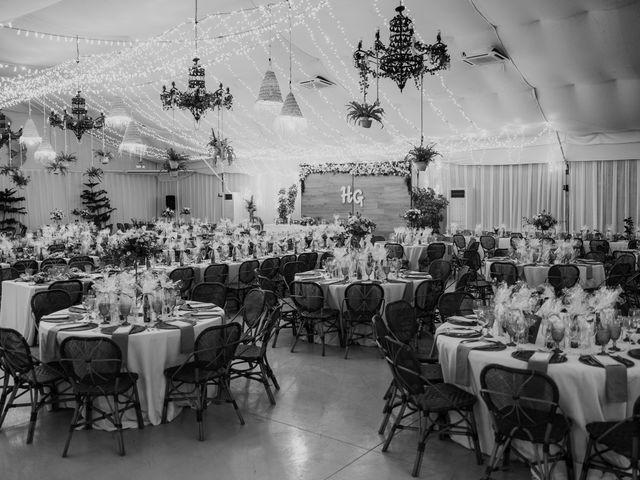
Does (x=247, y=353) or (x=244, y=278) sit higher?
(x=244, y=278)

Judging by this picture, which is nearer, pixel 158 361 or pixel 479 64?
pixel 158 361

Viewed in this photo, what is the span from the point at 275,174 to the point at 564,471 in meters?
18.9

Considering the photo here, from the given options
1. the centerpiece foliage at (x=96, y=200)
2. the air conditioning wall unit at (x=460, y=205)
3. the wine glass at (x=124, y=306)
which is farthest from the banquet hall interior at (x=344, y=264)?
the centerpiece foliage at (x=96, y=200)

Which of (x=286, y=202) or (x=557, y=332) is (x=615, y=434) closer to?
(x=557, y=332)

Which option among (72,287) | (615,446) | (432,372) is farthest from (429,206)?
(615,446)

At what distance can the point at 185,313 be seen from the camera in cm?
507

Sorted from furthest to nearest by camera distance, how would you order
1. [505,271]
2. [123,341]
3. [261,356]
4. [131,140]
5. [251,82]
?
[251,82]
[131,140]
[505,271]
[261,356]
[123,341]

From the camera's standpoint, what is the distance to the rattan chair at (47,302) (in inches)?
234

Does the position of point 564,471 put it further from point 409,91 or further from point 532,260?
point 409,91

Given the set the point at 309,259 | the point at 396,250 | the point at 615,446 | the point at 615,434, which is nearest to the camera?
the point at 615,446

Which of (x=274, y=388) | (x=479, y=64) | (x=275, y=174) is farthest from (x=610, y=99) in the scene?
(x=275, y=174)

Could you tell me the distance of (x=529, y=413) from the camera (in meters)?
3.40

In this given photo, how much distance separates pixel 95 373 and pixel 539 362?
307 centimetres

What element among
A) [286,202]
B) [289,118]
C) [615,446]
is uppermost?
[289,118]
